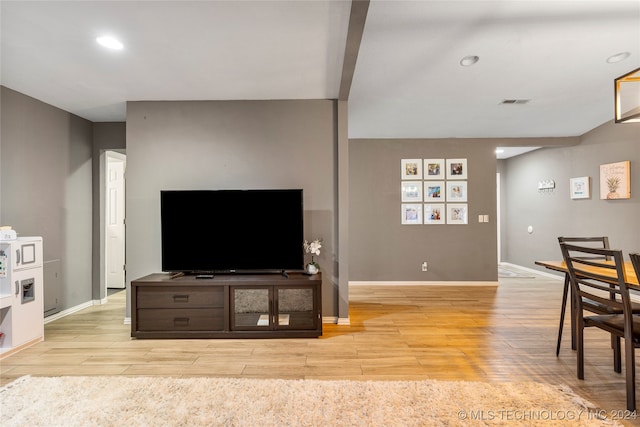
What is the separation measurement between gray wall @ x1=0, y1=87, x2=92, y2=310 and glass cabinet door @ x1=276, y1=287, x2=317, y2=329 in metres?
2.83

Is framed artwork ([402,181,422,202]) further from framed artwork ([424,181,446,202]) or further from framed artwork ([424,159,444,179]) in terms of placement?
framed artwork ([424,159,444,179])

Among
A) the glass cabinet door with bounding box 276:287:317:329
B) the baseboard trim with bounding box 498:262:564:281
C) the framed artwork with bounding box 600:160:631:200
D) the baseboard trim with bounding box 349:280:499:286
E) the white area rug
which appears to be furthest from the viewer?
the baseboard trim with bounding box 498:262:564:281

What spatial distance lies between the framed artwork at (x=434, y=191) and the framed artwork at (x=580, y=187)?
83.8 inches

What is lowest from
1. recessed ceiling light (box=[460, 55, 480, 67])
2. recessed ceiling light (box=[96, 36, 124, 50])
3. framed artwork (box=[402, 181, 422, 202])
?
framed artwork (box=[402, 181, 422, 202])

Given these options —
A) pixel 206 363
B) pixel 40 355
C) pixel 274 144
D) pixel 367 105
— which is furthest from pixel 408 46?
pixel 40 355

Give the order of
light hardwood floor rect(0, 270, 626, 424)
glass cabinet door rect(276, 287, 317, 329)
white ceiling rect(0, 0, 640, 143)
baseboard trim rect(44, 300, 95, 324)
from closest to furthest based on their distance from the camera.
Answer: white ceiling rect(0, 0, 640, 143), light hardwood floor rect(0, 270, 626, 424), glass cabinet door rect(276, 287, 317, 329), baseboard trim rect(44, 300, 95, 324)

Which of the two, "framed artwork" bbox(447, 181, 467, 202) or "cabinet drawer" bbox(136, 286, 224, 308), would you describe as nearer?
"cabinet drawer" bbox(136, 286, 224, 308)

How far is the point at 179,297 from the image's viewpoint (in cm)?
319

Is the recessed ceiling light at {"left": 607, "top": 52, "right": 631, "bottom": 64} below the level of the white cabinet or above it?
above

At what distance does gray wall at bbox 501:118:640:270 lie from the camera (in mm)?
4598

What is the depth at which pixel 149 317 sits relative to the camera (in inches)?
125

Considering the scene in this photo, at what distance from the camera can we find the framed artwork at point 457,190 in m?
5.59

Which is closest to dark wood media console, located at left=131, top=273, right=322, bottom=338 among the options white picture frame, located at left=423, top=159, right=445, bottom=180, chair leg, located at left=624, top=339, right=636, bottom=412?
chair leg, located at left=624, top=339, right=636, bottom=412

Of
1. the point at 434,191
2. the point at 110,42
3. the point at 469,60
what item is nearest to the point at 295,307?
the point at 110,42
